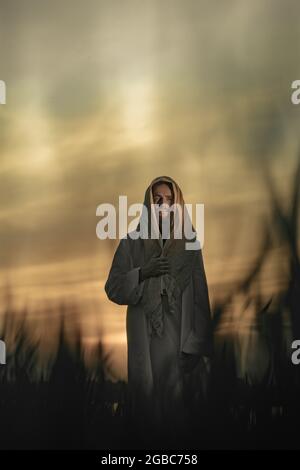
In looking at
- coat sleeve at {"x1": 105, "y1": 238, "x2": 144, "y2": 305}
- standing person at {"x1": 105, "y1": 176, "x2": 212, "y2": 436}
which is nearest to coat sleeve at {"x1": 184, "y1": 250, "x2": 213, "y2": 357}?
standing person at {"x1": 105, "y1": 176, "x2": 212, "y2": 436}

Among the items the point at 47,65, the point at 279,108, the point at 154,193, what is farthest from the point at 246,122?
the point at 47,65

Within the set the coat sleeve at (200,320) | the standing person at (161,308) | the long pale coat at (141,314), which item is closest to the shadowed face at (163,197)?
the standing person at (161,308)

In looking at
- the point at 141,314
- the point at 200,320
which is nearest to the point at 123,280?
the point at 141,314

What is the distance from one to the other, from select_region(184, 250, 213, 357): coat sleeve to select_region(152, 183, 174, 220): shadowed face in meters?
0.44

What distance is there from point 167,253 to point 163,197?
1.42ft

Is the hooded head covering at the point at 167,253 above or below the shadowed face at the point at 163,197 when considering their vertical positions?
below

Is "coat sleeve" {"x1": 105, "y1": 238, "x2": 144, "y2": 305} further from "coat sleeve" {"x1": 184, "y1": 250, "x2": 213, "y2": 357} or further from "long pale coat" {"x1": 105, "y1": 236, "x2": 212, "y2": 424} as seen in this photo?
"coat sleeve" {"x1": 184, "y1": 250, "x2": 213, "y2": 357}

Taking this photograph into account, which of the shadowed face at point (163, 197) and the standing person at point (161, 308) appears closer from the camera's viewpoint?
the standing person at point (161, 308)

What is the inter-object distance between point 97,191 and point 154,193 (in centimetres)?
53

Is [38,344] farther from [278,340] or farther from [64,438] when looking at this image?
[278,340]

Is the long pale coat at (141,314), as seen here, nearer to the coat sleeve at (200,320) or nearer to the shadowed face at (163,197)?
the coat sleeve at (200,320)

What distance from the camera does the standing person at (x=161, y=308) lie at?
779cm

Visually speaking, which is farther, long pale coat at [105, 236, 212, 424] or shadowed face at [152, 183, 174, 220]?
shadowed face at [152, 183, 174, 220]

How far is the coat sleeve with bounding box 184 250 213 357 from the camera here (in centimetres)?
783
